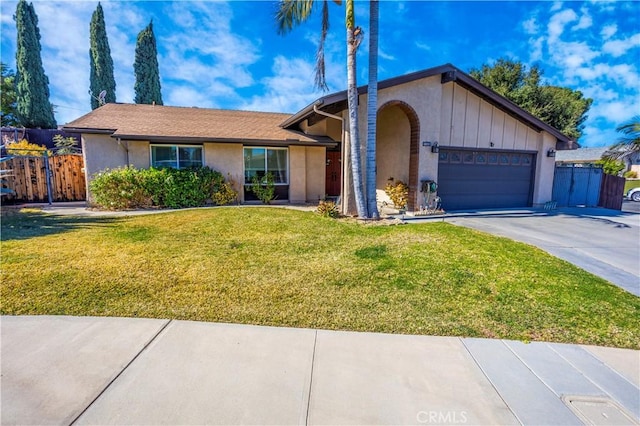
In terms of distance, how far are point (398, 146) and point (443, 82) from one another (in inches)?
106

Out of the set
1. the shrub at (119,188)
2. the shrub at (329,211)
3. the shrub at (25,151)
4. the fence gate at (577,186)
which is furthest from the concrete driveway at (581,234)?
the shrub at (25,151)

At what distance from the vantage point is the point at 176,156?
12641 millimetres

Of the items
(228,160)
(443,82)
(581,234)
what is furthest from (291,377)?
(228,160)

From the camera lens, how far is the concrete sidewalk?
224cm

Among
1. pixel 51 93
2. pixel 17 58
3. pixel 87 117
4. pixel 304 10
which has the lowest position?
pixel 87 117

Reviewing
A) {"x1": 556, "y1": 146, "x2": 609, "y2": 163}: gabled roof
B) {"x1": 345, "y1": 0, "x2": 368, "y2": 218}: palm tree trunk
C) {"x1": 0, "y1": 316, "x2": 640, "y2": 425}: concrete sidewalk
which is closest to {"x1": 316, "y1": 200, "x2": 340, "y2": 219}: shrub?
{"x1": 345, "y1": 0, "x2": 368, "y2": 218}: palm tree trunk

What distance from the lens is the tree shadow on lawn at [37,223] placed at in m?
7.39

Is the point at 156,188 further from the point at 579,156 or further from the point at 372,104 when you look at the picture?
the point at 579,156

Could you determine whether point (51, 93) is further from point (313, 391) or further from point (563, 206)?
point (563, 206)

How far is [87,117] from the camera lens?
1239 centimetres

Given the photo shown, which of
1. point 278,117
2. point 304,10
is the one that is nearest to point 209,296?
point 304,10

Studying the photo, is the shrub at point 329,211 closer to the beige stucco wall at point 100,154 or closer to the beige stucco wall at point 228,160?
the beige stucco wall at point 228,160

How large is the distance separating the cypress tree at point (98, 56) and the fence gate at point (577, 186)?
34.3 m

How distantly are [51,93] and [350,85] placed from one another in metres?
29.9
